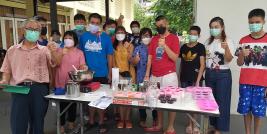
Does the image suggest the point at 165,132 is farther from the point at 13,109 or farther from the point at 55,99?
the point at 13,109

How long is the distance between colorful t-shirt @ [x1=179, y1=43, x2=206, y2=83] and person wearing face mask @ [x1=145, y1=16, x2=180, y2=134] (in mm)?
273

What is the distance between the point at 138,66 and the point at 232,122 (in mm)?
1780

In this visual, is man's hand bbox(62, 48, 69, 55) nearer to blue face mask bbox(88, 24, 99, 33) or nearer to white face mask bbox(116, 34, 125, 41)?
blue face mask bbox(88, 24, 99, 33)

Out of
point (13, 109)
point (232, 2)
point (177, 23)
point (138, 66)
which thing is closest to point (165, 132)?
point (138, 66)

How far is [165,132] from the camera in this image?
3.60 meters

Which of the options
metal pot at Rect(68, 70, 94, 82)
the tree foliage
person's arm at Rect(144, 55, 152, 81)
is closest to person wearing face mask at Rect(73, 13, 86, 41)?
metal pot at Rect(68, 70, 94, 82)

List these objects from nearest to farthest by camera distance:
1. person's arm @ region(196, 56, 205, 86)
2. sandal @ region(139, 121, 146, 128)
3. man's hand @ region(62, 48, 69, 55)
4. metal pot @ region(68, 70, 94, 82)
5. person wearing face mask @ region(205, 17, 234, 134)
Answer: metal pot @ region(68, 70, 94, 82), person wearing face mask @ region(205, 17, 234, 134), man's hand @ region(62, 48, 69, 55), person's arm @ region(196, 56, 205, 86), sandal @ region(139, 121, 146, 128)

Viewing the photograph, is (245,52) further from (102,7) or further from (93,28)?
(102,7)

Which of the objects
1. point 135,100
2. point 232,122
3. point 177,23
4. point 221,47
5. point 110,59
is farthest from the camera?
point 177,23

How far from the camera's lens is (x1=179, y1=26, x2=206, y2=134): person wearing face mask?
3387 millimetres

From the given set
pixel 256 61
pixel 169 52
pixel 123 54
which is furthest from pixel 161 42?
pixel 256 61

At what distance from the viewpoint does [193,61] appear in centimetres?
344

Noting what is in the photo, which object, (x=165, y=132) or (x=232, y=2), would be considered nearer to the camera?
(x=165, y=132)

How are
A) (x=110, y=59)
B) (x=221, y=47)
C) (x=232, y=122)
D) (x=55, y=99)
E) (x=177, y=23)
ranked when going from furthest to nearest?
1. (x=177, y=23)
2. (x=232, y=122)
3. (x=110, y=59)
4. (x=221, y=47)
5. (x=55, y=99)
